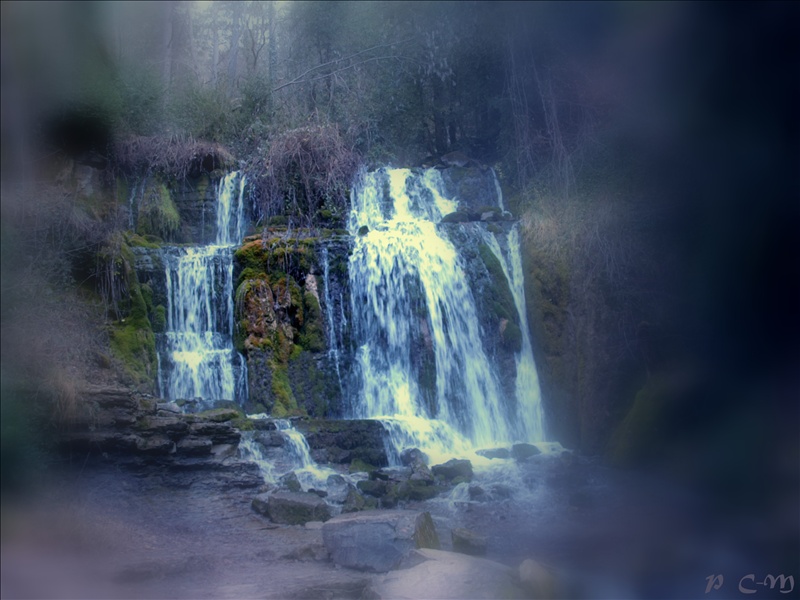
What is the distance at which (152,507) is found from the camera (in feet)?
14.0

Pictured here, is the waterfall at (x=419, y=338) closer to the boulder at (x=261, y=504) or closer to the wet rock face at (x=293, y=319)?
the wet rock face at (x=293, y=319)

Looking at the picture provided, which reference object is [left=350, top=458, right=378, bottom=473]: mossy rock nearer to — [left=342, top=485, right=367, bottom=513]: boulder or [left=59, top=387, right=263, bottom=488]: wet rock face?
[left=342, top=485, right=367, bottom=513]: boulder

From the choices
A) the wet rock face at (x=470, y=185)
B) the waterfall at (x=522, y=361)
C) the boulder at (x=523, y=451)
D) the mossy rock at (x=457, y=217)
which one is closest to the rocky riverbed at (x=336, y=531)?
the boulder at (x=523, y=451)

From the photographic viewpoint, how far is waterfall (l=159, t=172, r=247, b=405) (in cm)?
733

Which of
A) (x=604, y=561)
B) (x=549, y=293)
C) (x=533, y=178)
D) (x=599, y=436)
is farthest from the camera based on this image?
(x=549, y=293)

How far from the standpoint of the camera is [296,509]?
5078 mm

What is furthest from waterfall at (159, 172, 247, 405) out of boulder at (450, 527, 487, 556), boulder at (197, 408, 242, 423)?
boulder at (450, 527, 487, 556)

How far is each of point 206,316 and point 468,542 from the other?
5.04 m

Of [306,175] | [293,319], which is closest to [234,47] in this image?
[306,175]

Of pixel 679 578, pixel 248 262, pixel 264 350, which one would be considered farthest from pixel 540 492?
pixel 248 262

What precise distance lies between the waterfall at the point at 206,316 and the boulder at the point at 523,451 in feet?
10.6

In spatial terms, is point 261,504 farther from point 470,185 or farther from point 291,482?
point 470,185

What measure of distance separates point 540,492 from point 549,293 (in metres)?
3.08

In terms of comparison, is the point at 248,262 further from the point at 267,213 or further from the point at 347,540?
the point at 347,540
